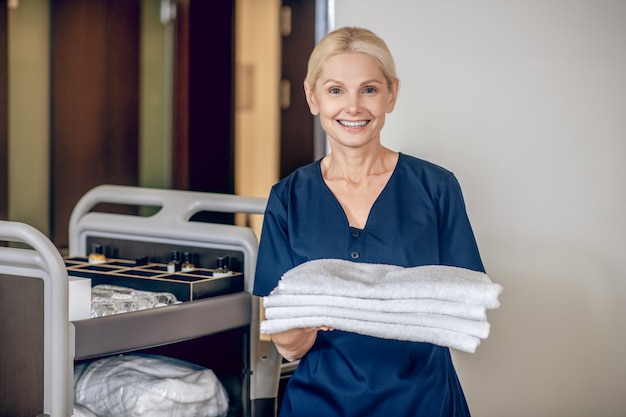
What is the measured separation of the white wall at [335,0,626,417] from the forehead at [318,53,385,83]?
1.35 ft

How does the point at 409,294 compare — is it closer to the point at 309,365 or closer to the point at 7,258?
the point at 309,365

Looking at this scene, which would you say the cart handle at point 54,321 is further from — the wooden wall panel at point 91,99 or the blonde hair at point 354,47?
the wooden wall panel at point 91,99

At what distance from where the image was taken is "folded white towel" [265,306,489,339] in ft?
3.08

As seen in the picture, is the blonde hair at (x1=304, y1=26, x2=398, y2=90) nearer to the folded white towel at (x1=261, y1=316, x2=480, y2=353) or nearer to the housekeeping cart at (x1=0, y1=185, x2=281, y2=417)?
the folded white towel at (x1=261, y1=316, x2=480, y2=353)

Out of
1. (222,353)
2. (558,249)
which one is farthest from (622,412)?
(222,353)

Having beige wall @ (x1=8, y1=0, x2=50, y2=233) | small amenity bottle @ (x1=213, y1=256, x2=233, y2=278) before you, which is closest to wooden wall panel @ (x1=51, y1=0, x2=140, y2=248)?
beige wall @ (x1=8, y1=0, x2=50, y2=233)

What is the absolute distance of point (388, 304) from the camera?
0.96m

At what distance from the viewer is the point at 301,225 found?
122cm

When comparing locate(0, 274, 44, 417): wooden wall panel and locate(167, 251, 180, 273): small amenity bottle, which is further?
locate(167, 251, 180, 273): small amenity bottle

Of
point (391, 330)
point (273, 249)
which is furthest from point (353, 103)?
point (391, 330)

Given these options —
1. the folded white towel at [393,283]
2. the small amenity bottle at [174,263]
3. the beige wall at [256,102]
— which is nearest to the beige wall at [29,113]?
the beige wall at [256,102]

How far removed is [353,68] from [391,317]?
39 cm

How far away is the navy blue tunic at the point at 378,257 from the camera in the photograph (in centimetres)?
115

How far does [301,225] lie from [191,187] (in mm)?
2084
